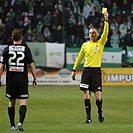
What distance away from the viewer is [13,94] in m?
11.6

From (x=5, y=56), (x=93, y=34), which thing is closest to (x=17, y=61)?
(x=5, y=56)

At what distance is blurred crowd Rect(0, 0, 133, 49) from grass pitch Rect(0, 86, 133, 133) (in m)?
6.67

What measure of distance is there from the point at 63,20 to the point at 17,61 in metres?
20.3

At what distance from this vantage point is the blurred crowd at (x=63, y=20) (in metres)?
31.3

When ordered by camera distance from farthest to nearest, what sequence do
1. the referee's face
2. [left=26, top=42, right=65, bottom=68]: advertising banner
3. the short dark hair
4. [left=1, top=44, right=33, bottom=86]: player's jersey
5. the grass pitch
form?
[left=26, top=42, right=65, bottom=68]: advertising banner
the referee's face
the grass pitch
[left=1, top=44, right=33, bottom=86]: player's jersey
the short dark hair

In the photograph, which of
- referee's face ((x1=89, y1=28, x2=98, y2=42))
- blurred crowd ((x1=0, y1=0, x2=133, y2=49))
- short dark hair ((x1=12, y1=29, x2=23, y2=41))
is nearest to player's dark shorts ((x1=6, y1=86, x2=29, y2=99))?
short dark hair ((x1=12, y1=29, x2=23, y2=41))

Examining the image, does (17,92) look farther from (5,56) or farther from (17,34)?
(17,34)

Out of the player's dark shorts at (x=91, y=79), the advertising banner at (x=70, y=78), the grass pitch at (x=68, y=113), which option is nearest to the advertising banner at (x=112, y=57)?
the advertising banner at (x=70, y=78)

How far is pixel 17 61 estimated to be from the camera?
37.8 feet

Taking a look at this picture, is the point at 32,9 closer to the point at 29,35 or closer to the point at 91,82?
the point at 29,35

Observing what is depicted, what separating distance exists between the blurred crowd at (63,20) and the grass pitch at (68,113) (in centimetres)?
667

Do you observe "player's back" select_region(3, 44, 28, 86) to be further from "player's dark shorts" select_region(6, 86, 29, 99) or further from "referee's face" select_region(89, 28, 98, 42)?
"referee's face" select_region(89, 28, 98, 42)

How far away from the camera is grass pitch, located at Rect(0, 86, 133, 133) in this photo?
12242mm

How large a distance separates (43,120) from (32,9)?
18.9 metres
